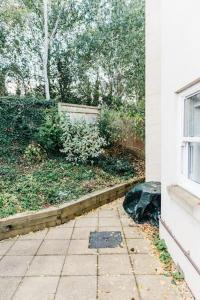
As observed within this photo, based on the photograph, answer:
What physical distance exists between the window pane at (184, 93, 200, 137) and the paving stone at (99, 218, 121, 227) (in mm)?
2764

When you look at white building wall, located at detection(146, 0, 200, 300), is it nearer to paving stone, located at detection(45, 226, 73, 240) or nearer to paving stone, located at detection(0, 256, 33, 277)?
paving stone, located at detection(45, 226, 73, 240)

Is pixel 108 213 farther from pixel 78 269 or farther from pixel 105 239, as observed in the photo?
pixel 78 269

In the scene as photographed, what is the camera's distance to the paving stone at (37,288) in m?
3.23

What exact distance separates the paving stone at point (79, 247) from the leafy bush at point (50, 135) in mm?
4784

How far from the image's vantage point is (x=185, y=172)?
385 cm

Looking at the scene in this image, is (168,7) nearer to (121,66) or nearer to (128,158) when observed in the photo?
(128,158)

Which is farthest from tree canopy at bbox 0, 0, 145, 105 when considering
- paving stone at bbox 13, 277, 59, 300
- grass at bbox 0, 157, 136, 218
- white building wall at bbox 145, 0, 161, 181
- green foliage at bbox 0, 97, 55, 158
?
paving stone at bbox 13, 277, 59, 300

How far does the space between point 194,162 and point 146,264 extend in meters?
1.59

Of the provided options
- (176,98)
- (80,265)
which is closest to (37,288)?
(80,265)

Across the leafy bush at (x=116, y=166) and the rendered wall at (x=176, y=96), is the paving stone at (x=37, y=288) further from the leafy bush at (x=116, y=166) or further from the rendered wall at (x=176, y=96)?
the leafy bush at (x=116, y=166)

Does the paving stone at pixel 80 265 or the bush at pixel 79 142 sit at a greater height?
the bush at pixel 79 142

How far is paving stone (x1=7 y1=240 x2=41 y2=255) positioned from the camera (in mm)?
4453

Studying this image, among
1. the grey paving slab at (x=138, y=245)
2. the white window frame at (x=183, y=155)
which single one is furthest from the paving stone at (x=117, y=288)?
the white window frame at (x=183, y=155)

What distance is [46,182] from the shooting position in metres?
7.06
